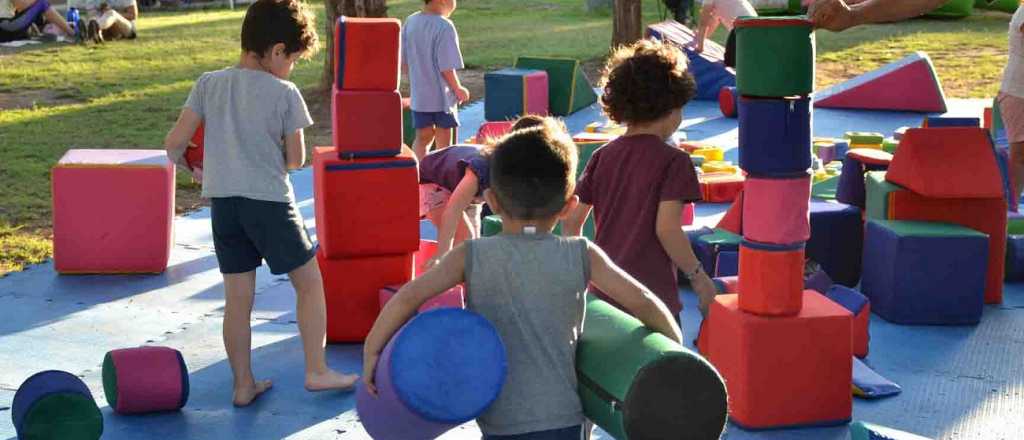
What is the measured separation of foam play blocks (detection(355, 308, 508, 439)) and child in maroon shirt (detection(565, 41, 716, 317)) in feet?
4.34

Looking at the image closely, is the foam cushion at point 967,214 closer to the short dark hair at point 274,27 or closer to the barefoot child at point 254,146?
the barefoot child at point 254,146

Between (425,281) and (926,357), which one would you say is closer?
(425,281)

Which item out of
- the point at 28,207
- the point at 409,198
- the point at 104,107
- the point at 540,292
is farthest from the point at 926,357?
the point at 104,107

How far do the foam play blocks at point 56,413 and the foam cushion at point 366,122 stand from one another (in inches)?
68.1

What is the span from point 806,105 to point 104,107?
10639mm

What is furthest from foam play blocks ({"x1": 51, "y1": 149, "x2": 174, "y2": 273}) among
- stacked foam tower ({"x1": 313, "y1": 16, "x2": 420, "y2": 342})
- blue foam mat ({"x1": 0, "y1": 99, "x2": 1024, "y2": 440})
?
stacked foam tower ({"x1": 313, "y1": 16, "x2": 420, "y2": 342})

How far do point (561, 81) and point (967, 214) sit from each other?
6.81 metres

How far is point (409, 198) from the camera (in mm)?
5750

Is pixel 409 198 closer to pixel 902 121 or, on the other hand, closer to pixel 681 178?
pixel 681 178

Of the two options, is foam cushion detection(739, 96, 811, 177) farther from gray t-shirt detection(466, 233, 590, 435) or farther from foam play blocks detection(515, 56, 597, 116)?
foam play blocks detection(515, 56, 597, 116)

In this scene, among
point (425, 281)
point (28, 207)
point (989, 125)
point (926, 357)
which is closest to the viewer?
point (425, 281)

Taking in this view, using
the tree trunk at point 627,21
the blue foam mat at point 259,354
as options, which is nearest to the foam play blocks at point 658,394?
the blue foam mat at point 259,354

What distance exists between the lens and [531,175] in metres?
3.15

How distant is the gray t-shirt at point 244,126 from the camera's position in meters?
4.75
